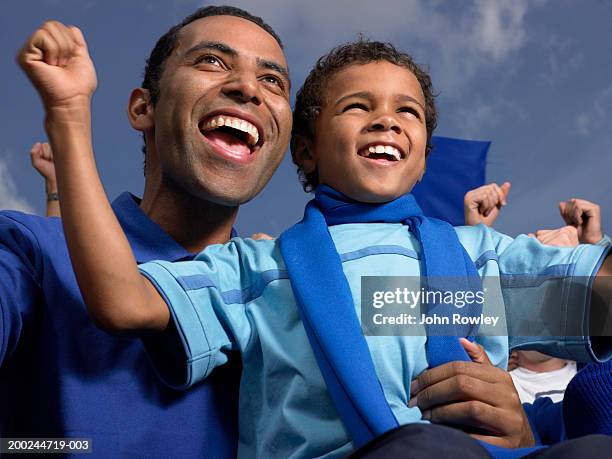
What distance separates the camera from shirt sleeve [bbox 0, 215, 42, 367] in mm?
1763

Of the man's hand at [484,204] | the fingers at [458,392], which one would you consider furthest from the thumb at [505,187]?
the fingers at [458,392]

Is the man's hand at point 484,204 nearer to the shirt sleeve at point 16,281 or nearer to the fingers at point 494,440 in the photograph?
the fingers at point 494,440

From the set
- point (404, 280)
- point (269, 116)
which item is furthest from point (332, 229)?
point (269, 116)

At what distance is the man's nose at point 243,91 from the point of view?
2.09 metres

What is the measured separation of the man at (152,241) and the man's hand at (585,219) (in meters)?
1.04

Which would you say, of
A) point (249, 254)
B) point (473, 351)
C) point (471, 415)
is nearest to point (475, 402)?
point (471, 415)

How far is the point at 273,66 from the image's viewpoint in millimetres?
2221

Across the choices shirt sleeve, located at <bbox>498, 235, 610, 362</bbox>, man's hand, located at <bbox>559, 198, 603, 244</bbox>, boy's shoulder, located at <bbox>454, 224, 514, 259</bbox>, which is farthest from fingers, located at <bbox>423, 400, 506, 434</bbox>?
man's hand, located at <bbox>559, 198, 603, 244</bbox>

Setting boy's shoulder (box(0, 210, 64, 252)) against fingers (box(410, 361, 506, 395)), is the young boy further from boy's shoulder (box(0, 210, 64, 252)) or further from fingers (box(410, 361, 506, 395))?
boy's shoulder (box(0, 210, 64, 252))

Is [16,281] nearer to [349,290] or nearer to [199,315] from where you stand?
[199,315]

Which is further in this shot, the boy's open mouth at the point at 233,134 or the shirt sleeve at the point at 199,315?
the boy's open mouth at the point at 233,134

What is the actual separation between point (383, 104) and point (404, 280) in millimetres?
493

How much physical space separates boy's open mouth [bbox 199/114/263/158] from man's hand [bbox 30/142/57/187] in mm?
1430

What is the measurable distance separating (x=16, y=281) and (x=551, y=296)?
1194mm
